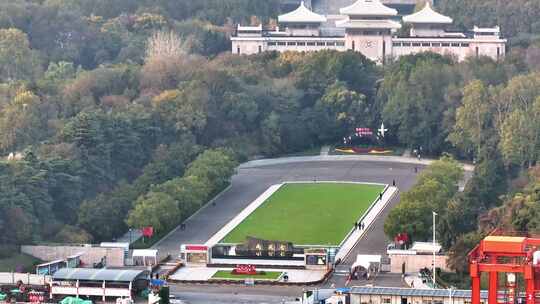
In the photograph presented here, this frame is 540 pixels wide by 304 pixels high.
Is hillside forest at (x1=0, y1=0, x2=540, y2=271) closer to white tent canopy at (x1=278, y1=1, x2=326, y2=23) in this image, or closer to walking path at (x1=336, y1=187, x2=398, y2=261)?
walking path at (x1=336, y1=187, x2=398, y2=261)

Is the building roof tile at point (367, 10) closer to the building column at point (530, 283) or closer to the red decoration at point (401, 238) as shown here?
the red decoration at point (401, 238)

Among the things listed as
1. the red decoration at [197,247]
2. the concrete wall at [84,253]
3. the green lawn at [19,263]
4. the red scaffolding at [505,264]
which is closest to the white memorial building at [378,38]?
the red decoration at [197,247]

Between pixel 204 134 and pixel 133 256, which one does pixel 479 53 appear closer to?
pixel 204 134

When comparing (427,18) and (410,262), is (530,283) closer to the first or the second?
(410,262)

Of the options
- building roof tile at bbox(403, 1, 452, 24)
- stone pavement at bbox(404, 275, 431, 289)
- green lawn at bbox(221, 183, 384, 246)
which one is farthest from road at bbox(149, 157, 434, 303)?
building roof tile at bbox(403, 1, 452, 24)

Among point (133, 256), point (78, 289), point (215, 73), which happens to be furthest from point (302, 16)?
point (78, 289)
